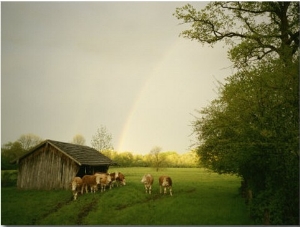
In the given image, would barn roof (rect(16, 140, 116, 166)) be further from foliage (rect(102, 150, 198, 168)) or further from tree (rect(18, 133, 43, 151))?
foliage (rect(102, 150, 198, 168))

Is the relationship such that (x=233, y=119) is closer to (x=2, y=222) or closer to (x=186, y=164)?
(x=2, y=222)

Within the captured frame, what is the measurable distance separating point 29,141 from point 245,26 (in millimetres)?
13593

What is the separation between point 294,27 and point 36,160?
644 inches

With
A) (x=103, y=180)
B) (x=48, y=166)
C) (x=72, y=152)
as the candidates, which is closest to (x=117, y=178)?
(x=103, y=180)

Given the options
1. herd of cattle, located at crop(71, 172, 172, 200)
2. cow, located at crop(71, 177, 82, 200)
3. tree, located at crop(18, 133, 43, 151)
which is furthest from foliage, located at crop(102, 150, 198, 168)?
tree, located at crop(18, 133, 43, 151)

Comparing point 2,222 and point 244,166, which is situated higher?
point 244,166

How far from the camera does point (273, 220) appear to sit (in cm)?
878

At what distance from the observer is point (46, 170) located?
18.2 metres

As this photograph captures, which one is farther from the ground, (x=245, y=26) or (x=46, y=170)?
(x=245, y=26)

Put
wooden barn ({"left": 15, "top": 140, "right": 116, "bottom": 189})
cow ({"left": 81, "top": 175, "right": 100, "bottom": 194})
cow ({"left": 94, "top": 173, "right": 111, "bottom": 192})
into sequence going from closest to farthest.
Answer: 1. cow ({"left": 81, "top": 175, "right": 100, "bottom": 194})
2. wooden barn ({"left": 15, "top": 140, "right": 116, "bottom": 189})
3. cow ({"left": 94, "top": 173, "right": 111, "bottom": 192})

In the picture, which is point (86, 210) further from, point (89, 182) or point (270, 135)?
point (270, 135)

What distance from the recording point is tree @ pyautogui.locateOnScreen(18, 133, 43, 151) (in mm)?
15966

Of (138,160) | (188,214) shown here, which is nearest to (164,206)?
(188,214)

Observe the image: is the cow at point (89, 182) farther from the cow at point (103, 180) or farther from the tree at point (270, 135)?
the tree at point (270, 135)
